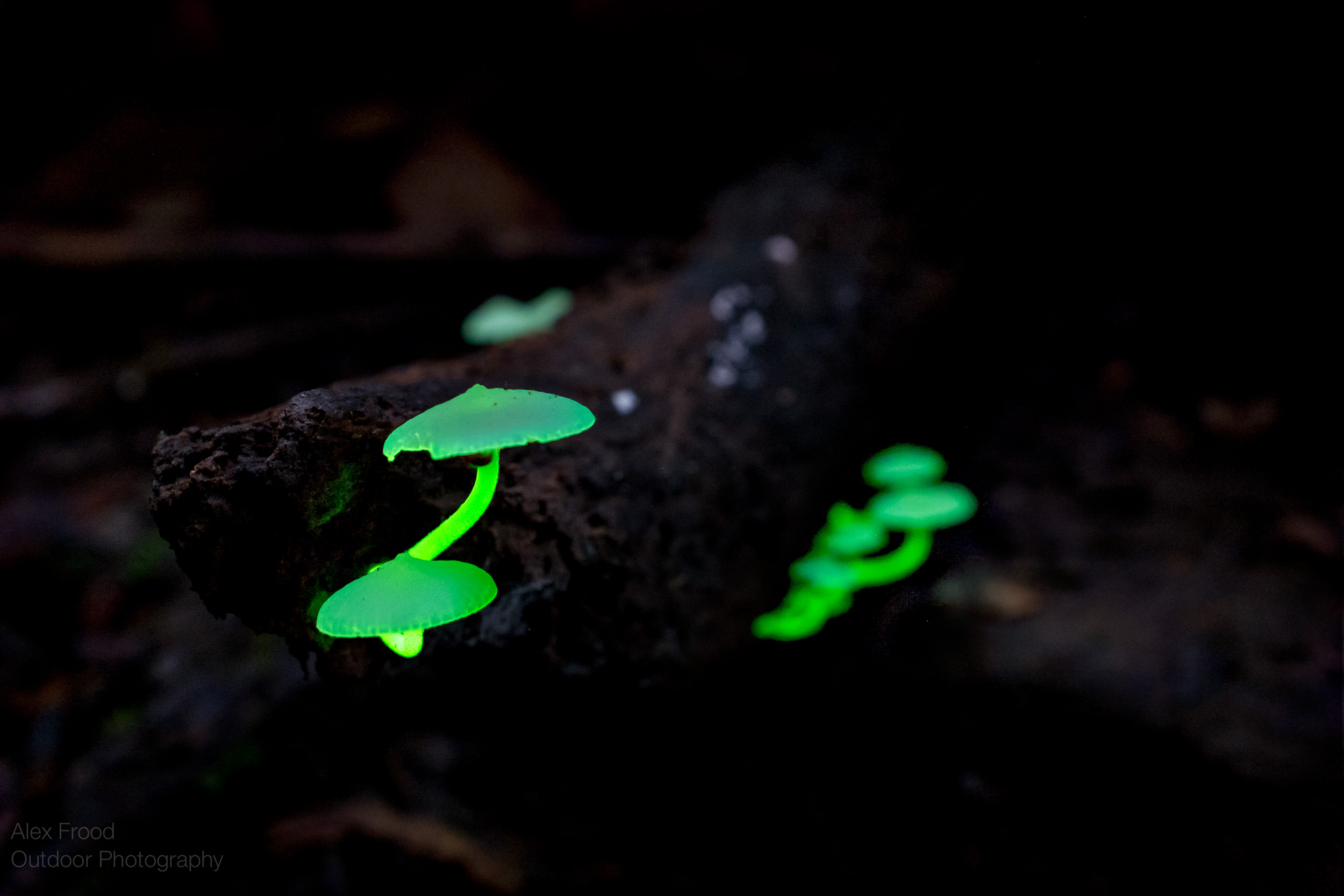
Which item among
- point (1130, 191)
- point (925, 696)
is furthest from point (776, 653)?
point (1130, 191)

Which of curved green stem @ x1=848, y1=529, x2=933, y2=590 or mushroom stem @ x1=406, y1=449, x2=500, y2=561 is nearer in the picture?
mushroom stem @ x1=406, y1=449, x2=500, y2=561

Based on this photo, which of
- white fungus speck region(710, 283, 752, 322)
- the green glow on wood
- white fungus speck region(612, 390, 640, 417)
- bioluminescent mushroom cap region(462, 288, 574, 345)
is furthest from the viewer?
bioluminescent mushroom cap region(462, 288, 574, 345)

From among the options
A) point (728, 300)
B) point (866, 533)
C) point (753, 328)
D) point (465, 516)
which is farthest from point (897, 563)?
point (465, 516)

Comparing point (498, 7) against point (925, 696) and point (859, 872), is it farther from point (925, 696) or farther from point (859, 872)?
point (859, 872)

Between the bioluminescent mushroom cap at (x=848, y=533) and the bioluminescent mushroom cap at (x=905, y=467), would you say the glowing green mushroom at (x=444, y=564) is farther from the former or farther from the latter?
the bioluminescent mushroom cap at (x=905, y=467)

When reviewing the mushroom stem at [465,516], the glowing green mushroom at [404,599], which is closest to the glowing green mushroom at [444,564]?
the glowing green mushroom at [404,599]

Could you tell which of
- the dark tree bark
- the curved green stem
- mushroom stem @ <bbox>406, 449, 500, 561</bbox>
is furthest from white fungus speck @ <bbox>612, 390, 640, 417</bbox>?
the curved green stem

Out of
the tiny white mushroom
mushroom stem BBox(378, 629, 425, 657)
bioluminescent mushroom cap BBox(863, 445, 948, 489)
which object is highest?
the tiny white mushroom

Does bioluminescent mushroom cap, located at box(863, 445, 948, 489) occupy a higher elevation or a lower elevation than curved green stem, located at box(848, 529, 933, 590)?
higher

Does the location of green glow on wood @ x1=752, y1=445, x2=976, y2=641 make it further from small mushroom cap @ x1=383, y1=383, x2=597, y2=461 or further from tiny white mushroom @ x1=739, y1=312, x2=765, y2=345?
small mushroom cap @ x1=383, y1=383, x2=597, y2=461
